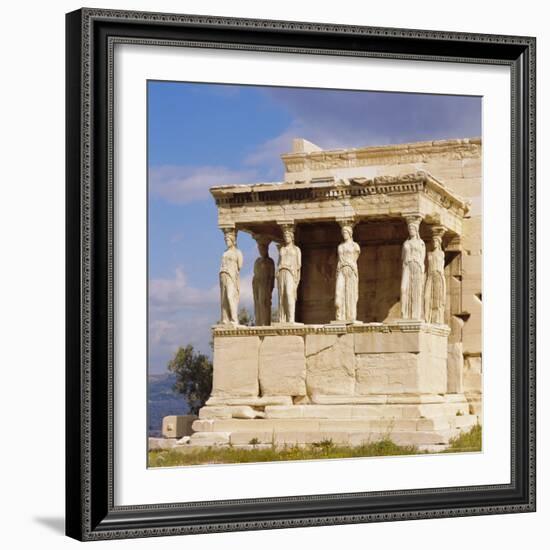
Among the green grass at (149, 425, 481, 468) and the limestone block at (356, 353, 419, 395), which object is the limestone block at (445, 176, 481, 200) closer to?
the limestone block at (356, 353, 419, 395)

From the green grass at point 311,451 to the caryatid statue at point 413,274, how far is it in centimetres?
225

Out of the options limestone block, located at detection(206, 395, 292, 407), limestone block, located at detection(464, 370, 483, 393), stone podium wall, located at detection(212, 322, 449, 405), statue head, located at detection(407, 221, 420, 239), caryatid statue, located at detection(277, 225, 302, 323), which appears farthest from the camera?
caryatid statue, located at detection(277, 225, 302, 323)

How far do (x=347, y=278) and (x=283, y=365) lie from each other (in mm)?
1024

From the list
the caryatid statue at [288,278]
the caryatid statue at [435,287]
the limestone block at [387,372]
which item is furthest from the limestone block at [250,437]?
the caryatid statue at [435,287]

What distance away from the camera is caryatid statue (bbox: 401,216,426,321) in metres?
14.5

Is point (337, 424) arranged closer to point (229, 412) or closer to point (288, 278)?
point (229, 412)

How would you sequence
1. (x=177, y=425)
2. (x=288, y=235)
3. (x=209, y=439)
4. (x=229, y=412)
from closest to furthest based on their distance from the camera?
(x=177, y=425) < (x=209, y=439) < (x=229, y=412) < (x=288, y=235)

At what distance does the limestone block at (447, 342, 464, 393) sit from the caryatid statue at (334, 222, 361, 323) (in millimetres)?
1183

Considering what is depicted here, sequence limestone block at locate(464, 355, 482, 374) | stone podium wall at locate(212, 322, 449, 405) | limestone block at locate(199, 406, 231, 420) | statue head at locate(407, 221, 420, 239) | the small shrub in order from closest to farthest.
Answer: the small shrub → limestone block at locate(464, 355, 482, 374) → limestone block at locate(199, 406, 231, 420) → stone podium wall at locate(212, 322, 449, 405) → statue head at locate(407, 221, 420, 239)

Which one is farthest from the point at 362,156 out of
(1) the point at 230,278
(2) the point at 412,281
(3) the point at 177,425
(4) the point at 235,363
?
(3) the point at 177,425

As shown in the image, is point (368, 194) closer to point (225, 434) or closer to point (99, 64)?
point (225, 434)

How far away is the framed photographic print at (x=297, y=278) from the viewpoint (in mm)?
10594

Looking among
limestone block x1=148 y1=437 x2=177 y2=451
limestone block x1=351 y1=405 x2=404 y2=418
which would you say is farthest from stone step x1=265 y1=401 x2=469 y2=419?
limestone block x1=148 y1=437 x2=177 y2=451

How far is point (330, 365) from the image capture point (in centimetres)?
1443
